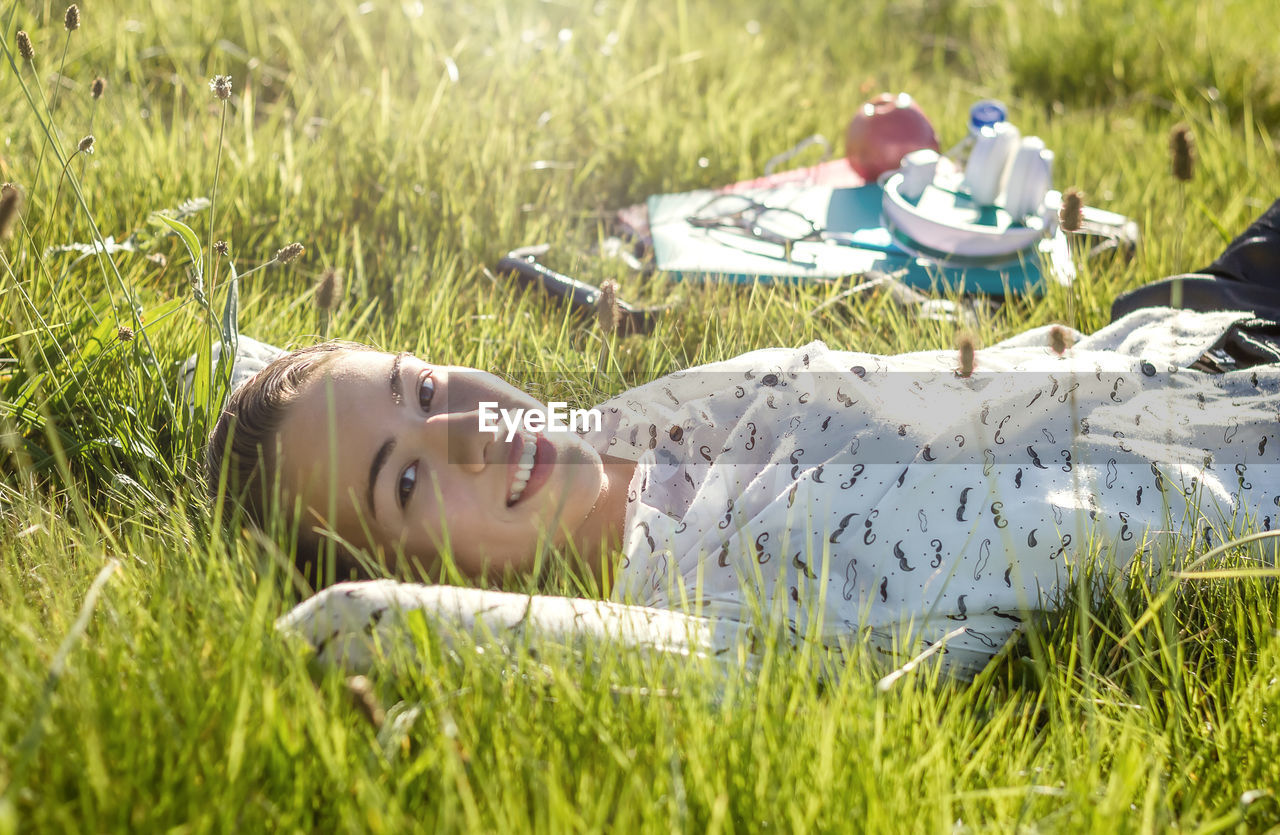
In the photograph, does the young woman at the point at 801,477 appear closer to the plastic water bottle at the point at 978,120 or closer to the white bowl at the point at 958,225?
the white bowl at the point at 958,225

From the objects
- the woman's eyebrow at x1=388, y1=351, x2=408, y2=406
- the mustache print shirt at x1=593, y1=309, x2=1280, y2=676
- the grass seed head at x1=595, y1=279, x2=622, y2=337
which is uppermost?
the grass seed head at x1=595, y1=279, x2=622, y2=337

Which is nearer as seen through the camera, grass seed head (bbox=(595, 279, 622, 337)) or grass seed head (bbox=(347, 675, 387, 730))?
grass seed head (bbox=(347, 675, 387, 730))

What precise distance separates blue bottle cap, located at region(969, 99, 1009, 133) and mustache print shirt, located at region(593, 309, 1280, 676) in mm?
1471

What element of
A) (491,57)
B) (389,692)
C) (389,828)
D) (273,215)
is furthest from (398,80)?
(389,828)

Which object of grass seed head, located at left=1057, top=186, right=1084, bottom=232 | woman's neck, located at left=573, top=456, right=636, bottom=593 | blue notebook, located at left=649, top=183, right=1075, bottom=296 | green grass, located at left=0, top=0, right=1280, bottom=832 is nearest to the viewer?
green grass, located at left=0, top=0, right=1280, bottom=832

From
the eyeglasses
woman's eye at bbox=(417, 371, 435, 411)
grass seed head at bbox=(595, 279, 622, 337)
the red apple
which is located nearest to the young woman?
woman's eye at bbox=(417, 371, 435, 411)

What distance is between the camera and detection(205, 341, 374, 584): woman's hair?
1768 mm

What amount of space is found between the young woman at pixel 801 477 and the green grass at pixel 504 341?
5.0 inches

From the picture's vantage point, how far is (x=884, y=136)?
3.47 meters

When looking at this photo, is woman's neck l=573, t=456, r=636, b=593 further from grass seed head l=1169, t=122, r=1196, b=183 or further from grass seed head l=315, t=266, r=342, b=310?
grass seed head l=1169, t=122, r=1196, b=183

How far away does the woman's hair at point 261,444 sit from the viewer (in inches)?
69.6

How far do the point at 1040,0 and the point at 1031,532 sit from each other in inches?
179

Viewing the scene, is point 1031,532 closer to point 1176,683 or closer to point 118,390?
point 1176,683

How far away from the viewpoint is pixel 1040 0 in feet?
17.3
